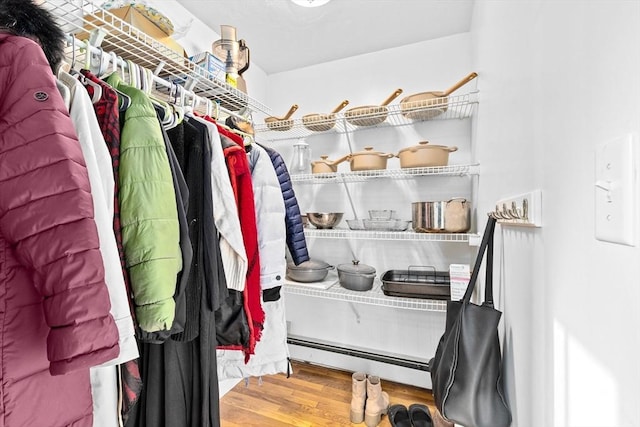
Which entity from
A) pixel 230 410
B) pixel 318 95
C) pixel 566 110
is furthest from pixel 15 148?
pixel 318 95

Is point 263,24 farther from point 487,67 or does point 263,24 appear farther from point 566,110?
point 566,110

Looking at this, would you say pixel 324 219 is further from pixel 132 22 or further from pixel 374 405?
pixel 132 22

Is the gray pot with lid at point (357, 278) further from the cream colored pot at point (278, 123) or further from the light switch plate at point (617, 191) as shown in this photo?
the light switch plate at point (617, 191)

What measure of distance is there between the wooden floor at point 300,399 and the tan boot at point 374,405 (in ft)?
0.20

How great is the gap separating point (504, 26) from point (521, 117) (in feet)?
1.18

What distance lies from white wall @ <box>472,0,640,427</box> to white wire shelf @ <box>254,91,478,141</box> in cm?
93

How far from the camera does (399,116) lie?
1.93 metres

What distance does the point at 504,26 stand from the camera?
841mm

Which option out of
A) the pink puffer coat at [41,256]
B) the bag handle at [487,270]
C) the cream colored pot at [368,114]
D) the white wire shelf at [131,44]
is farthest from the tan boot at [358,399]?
the white wire shelf at [131,44]

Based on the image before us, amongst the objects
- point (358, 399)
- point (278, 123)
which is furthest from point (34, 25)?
point (358, 399)

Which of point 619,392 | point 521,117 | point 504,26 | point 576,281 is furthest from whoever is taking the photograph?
point 504,26

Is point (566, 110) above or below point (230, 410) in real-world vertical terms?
above

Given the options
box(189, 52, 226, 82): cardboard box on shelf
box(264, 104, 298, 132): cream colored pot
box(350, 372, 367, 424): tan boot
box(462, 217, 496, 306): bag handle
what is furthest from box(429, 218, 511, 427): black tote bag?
box(264, 104, 298, 132): cream colored pot

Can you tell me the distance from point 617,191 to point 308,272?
1645 mm
